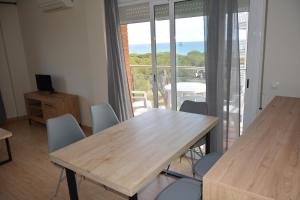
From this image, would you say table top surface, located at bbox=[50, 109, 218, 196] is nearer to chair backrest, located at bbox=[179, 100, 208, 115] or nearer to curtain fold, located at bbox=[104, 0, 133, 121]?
chair backrest, located at bbox=[179, 100, 208, 115]

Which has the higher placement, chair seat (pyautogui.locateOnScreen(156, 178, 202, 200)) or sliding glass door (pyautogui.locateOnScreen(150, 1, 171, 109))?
sliding glass door (pyautogui.locateOnScreen(150, 1, 171, 109))

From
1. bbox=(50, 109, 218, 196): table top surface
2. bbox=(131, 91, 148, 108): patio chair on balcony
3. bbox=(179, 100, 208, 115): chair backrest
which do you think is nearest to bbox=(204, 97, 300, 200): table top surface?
bbox=(50, 109, 218, 196): table top surface

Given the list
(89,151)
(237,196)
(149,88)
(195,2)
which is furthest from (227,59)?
(237,196)

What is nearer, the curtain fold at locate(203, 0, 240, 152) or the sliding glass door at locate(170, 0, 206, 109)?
the curtain fold at locate(203, 0, 240, 152)

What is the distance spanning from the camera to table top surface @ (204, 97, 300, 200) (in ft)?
3.01

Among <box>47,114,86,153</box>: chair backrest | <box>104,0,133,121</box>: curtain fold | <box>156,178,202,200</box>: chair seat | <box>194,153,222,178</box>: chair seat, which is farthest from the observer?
<box>104,0,133,121</box>: curtain fold

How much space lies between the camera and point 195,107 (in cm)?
280

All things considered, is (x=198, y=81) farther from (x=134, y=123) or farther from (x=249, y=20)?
(x=134, y=123)

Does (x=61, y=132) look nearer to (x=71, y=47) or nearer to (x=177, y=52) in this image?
(x=177, y=52)

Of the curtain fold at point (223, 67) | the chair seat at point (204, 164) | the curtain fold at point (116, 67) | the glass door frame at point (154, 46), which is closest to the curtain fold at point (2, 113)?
the curtain fold at point (116, 67)

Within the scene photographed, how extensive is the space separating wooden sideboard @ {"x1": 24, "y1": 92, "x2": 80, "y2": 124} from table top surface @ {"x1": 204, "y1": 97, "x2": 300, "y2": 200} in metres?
3.85

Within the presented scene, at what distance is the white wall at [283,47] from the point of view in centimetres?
234

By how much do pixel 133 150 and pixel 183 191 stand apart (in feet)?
1.61

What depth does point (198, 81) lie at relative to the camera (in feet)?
10.5
